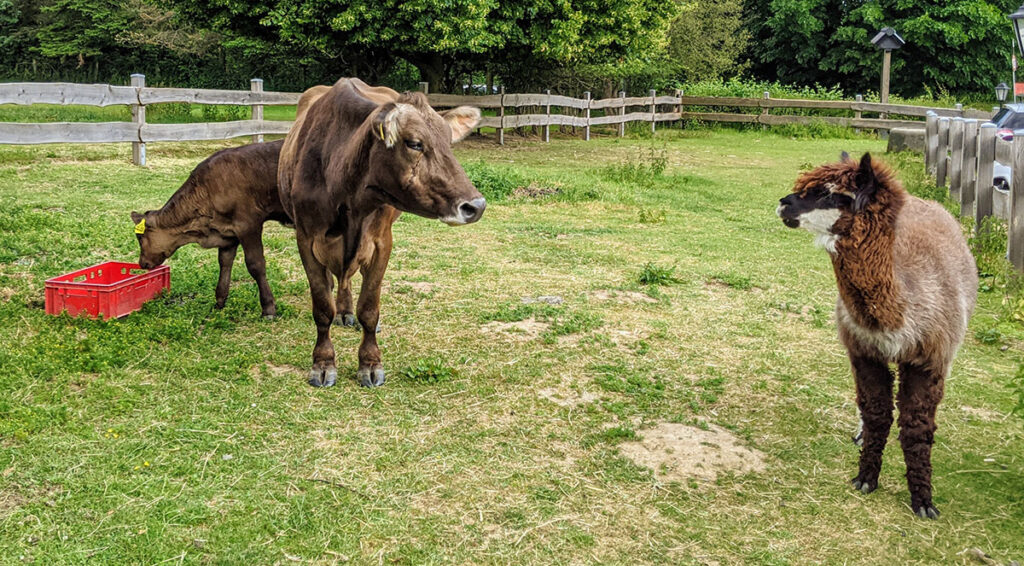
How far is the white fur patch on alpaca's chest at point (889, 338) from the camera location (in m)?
3.94

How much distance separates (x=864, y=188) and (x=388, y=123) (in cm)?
243

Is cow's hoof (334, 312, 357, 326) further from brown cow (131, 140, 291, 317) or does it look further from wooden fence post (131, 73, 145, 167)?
wooden fence post (131, 73, 145, 167)

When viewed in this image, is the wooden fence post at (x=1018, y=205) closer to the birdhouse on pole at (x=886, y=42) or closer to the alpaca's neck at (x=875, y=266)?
the alpaca's neck at (x=875, y=266)

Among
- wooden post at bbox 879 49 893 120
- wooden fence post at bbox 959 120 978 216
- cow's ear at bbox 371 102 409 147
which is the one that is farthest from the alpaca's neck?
wooden post at bbox 879 49 893 120

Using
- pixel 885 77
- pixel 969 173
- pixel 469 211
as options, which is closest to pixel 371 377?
pixel 469 211

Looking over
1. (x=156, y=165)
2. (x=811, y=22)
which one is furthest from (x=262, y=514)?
(x=811, y=22)

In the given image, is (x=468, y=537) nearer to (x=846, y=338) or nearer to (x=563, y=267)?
(x=846, y=338)

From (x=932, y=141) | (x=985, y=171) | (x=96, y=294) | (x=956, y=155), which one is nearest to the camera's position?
(x=96, y=294)

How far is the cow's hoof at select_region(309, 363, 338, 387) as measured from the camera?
5.36 metres

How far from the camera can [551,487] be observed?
13.6 ft

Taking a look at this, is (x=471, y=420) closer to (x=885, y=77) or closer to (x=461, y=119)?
(x=461, y=119)

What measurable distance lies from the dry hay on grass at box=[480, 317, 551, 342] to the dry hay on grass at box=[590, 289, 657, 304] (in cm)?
97

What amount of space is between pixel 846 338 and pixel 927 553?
1039mm

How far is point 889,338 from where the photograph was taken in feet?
13.0
